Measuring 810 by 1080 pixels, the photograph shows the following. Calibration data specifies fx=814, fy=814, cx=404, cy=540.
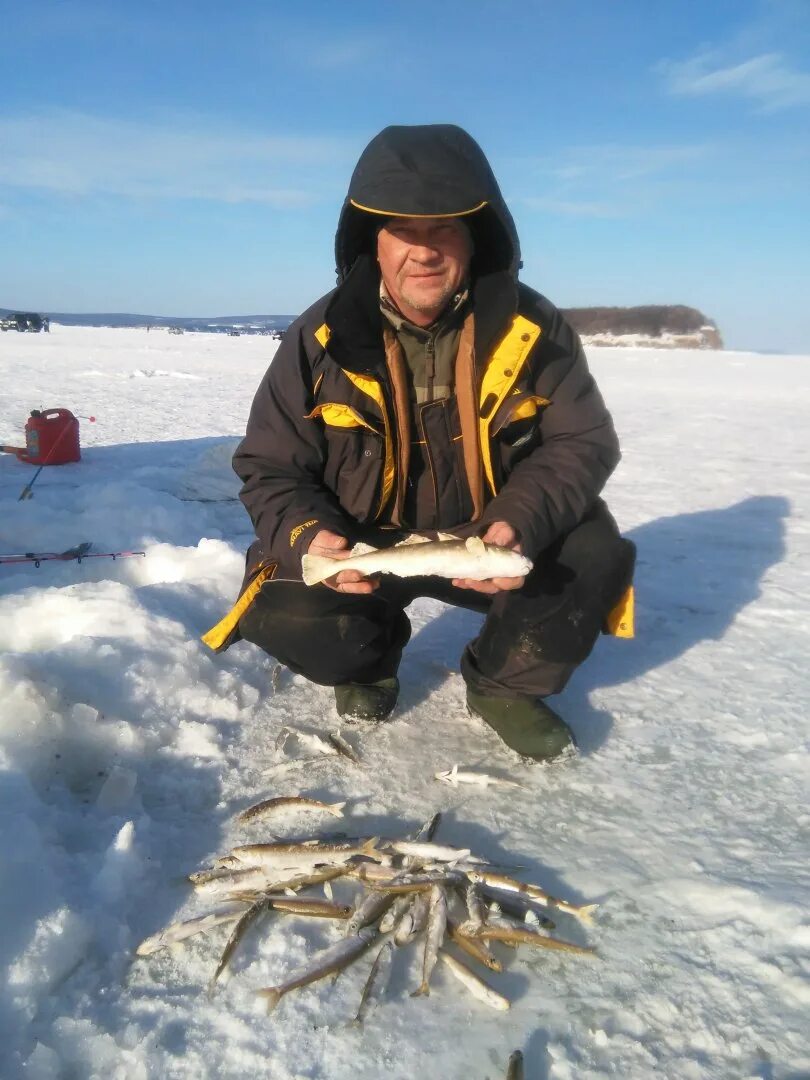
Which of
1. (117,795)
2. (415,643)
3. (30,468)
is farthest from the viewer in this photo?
(30,468)

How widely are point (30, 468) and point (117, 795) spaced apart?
19.3 ft

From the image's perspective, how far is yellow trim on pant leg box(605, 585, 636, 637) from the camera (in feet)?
10.00

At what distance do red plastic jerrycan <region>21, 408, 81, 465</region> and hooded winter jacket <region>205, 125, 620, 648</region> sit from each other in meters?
5.21

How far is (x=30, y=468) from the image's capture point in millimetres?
7562

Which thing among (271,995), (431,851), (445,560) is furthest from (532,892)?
(445,560)

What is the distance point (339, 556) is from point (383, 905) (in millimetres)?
1061

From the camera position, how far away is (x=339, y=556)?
8.68 ft

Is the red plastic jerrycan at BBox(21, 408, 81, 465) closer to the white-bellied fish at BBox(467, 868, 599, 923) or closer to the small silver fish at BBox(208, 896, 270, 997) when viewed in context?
the small silver fish at BBox(208, 896, 270, 997)

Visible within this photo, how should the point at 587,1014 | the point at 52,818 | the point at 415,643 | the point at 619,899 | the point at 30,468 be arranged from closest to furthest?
1. the point at 587,1014
2. the point at 619,899
3. the point at 52,818
4. the point at 415,643
5. the point at 30,468

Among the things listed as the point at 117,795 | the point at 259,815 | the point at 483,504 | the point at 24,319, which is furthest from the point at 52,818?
the point at 24,319

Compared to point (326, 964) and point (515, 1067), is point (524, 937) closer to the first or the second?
point (515, 1067)

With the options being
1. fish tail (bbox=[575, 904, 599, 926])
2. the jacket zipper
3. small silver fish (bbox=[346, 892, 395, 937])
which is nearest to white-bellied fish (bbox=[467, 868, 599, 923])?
fish tail (bbox=[575, 904, 599, 926])

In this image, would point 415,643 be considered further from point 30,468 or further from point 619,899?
point 30,468

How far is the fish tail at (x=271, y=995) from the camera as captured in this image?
70.8 inches
